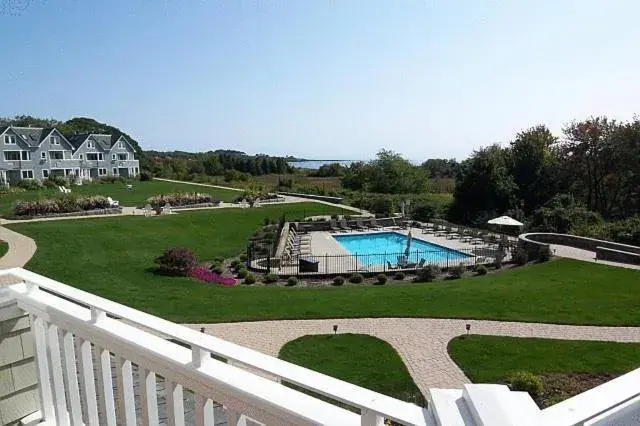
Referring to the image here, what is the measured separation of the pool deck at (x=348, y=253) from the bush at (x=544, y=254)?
1710 mm

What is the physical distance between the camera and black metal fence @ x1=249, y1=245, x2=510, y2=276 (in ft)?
50.4

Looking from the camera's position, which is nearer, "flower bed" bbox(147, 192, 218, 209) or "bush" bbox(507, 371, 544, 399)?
"bush" bbox(507, 371, 544, 399)

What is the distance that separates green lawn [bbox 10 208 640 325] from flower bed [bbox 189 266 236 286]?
73 centimetres

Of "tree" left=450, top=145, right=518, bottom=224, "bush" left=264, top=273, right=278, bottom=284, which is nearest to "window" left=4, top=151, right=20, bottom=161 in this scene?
"bush" left=264, top=273, right=278, bottom=284

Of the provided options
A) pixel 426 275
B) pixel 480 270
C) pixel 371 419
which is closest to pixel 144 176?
pixel 426 275

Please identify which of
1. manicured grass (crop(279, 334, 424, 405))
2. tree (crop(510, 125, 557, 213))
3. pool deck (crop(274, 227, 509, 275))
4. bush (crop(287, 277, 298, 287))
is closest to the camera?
manicured grass (crop(279, 334, 424, 405))

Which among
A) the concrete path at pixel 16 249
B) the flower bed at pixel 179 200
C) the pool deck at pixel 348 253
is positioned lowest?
the pool deck at pixel 348 253

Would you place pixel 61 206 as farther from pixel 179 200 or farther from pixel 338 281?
pixel 338 281

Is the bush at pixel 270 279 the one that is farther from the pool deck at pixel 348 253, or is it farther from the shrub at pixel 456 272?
the shrub at pixel 456 272

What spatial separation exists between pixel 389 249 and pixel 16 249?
49.9ft

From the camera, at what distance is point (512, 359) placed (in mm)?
7344

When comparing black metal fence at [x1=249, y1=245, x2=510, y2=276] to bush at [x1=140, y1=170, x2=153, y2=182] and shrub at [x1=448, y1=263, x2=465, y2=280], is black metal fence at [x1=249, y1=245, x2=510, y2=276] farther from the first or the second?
bush at [x1=140, y1=170, x2=153, y2=182]

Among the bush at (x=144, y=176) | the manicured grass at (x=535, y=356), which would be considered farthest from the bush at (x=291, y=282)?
the bush at (x=144, y=176)

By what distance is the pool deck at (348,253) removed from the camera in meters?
15.9
